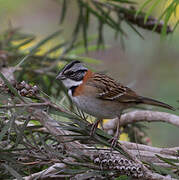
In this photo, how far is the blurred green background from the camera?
16.4 feet

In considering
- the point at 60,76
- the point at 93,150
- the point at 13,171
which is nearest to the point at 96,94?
the point at 60,76

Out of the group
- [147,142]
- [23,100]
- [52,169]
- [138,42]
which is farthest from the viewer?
[138,42]

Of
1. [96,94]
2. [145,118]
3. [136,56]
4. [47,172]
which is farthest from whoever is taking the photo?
[136,56]

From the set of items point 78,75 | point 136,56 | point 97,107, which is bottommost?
point 136,56

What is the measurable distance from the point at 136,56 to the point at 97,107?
3519 millimetres

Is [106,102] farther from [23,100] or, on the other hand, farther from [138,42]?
[138,42]

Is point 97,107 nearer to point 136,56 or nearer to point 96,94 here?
point 96,94

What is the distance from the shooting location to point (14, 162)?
1.78 meters

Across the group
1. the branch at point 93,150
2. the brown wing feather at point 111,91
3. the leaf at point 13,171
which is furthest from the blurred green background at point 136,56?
the leaf at point 13,171

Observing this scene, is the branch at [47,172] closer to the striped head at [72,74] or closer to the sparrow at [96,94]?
the sparrow at [96,94]

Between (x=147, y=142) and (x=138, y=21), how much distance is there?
1.00 m

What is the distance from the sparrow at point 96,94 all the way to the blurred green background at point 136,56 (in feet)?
4.12

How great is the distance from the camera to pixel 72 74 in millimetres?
2928

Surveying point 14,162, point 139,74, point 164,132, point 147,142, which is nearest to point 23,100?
point 14,162
